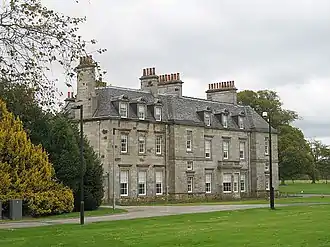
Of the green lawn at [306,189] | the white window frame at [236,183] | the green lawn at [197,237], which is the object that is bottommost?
the green lawn at [306,189]

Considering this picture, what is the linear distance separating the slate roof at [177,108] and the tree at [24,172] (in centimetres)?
1676

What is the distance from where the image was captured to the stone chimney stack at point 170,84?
2714 inches

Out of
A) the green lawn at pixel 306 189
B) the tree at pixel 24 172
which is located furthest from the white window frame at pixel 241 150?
the tree at pixel 24 172

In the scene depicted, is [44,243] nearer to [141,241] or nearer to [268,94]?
[141,241]

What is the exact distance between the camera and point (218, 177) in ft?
228

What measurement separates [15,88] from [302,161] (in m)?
84.4

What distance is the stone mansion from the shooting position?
58.2m

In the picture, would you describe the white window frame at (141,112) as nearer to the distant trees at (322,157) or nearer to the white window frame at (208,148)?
the white window frame at (208,148)

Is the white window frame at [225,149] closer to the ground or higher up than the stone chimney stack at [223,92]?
closer to the ground

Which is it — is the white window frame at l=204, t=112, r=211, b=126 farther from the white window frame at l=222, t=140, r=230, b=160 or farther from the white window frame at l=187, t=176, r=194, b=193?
the white window frame at l=187, t=176, r=194, b=193

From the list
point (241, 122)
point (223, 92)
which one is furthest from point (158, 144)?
point (223, 92)

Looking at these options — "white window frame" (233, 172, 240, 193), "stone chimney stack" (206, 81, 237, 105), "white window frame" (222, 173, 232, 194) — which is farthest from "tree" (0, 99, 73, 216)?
"stone chimney stack" (206, 81, 237, 105)

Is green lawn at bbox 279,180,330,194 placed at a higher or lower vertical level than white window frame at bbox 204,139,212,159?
lower

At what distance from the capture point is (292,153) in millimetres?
96500
